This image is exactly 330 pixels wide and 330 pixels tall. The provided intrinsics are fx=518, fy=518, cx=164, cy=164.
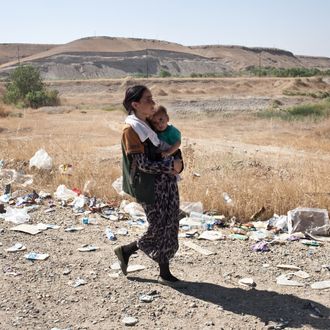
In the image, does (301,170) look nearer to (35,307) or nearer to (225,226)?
(225,226)

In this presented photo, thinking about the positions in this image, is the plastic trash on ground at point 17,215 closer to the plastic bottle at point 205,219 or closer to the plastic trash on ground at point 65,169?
the plastic trash on ground at point 65,169

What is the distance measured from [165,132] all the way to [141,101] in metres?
0.30

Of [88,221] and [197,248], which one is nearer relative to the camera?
[197,248]

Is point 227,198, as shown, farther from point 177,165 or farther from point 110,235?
point 177,165

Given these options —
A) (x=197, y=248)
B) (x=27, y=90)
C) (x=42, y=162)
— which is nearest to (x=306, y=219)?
(x=197, y=248)

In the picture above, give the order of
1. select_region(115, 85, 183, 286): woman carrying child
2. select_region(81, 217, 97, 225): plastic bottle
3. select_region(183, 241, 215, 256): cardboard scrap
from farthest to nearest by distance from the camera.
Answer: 1. select_region(81, 217, 97, 225): plastic bottle
2. select_region(183, 241, 215, 256): cardboard scrap
3. select_region(115, 85, 183, 286): woman carrying child

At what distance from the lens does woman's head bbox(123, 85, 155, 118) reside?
3.57m

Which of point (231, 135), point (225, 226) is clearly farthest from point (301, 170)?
point (231, 135)

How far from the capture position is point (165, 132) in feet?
12.2

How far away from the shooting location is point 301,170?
829 cm

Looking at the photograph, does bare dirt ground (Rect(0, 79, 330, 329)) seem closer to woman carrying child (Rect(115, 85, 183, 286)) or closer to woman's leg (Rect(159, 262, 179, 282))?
woman's leg (Rect(159, 262, 179, 282))

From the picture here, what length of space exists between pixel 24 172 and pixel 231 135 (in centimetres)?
977

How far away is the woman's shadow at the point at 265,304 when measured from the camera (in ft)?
10.8

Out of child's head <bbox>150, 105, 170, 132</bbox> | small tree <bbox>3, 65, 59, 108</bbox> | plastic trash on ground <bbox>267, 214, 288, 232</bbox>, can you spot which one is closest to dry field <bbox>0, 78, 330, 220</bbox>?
plastic trash on ground <bbox>267, 214, 288, 232</bbox>
